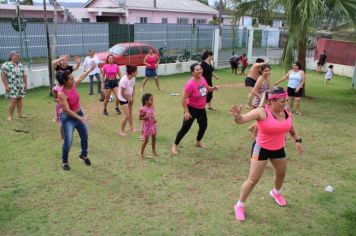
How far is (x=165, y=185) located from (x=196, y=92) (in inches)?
72.4

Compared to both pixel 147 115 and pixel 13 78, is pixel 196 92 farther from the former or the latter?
pixel 13 78

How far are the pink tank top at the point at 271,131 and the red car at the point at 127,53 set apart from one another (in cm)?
1251

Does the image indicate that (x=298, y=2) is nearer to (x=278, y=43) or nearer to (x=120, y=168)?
(x=120, y=168)

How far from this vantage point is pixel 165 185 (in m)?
5.48

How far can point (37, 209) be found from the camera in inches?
185

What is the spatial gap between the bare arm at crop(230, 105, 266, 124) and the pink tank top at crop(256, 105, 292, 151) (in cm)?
8

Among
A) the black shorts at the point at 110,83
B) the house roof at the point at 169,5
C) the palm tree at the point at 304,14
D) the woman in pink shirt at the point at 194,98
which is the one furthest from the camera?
the house roof at the point at 169,5

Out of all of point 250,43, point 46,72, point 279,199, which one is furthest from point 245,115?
point 250,43

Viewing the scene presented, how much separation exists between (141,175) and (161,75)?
1187 centimetres

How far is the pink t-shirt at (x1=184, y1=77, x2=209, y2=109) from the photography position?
6.34m

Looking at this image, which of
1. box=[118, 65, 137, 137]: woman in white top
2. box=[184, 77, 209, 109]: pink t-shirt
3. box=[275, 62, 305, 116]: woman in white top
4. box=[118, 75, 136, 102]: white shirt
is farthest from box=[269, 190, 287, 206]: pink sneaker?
box=[275, 62, 305, 116]: woman in white top

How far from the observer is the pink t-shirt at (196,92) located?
6.34 m

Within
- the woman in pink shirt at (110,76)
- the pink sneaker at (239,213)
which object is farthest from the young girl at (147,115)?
the woman in pink shirt at (110,76)

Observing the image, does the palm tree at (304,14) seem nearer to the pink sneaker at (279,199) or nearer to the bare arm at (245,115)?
the pink sneaker at (279,199)
